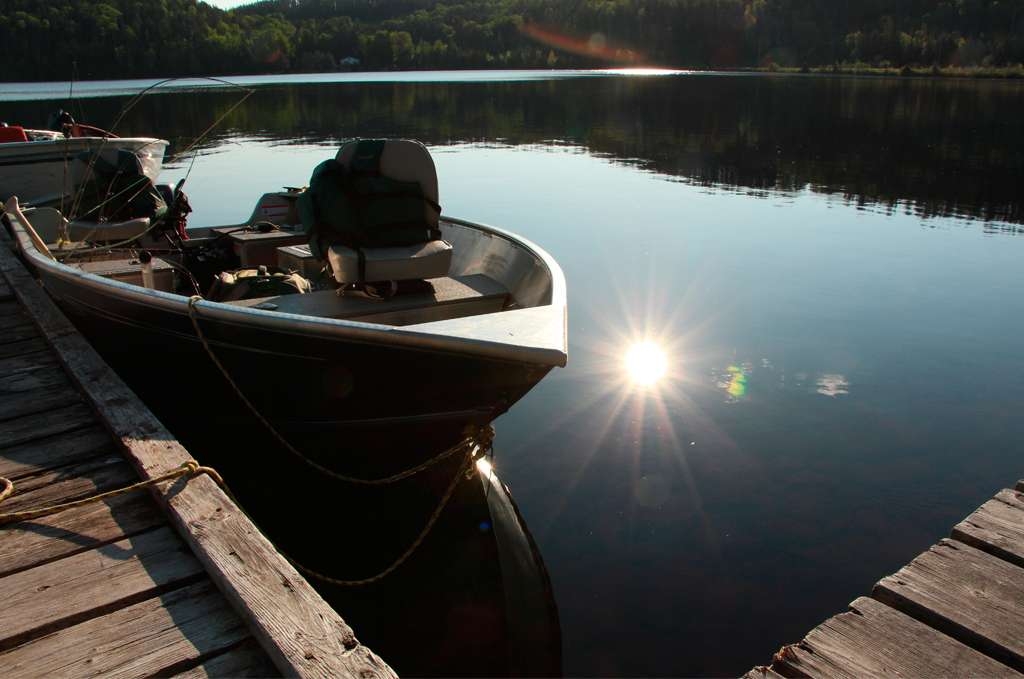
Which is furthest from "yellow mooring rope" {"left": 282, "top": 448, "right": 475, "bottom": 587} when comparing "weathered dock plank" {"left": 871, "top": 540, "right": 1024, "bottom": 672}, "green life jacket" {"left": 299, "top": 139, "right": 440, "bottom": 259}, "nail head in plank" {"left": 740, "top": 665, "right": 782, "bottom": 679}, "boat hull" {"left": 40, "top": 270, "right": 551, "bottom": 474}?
"weathered dock plank" {"left": 871, "top": 540, "right": 1024, "bottom": 672}

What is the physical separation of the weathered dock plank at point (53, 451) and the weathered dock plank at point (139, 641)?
1.31 metres

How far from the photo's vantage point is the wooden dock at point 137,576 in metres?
2.33

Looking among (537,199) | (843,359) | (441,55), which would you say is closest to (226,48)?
(441,55)

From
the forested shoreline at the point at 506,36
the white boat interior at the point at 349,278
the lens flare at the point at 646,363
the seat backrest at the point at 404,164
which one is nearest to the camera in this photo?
the white boat interior at the point at 349,278

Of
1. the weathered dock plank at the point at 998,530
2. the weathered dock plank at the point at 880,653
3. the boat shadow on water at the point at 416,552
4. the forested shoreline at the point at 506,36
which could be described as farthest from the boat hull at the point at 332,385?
the forested shoreline at the point at 506,36

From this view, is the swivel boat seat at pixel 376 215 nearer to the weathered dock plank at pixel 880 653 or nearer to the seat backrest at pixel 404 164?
the seat backrest at pixel 404 164

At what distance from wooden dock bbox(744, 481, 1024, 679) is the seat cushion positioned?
3.28 meters

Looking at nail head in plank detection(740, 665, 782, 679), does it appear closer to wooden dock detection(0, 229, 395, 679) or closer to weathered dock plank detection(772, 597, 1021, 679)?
weathered dock plank detection(772, 597, 1021, 679)

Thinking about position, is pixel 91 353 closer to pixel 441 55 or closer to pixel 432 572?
pixel 432 572

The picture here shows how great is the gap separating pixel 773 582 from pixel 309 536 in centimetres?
267

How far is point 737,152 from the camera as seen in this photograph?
22531 millimetres

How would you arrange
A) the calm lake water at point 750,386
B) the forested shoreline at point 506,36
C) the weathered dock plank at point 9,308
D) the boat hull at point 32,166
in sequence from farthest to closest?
the forested shoreline at point 506,36, the boat hull at point 32,166, the weathered dock plank at point 9,308, the calm lake water at point 750,386

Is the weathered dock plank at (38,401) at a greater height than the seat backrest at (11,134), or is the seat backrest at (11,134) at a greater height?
the seat backrest at (11,134)

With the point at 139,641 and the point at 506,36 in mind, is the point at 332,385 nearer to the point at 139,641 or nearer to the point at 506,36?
the point at 139,641
